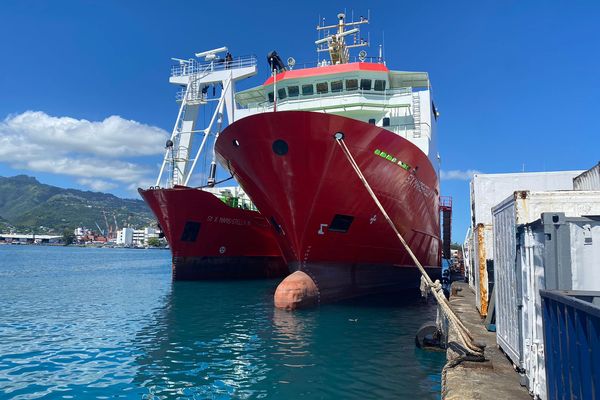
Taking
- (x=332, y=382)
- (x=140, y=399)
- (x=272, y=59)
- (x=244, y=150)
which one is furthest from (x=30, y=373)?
(x=272, y=59)

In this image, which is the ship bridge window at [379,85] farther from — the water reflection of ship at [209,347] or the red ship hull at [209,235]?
the water reflection of ship at [209,347]

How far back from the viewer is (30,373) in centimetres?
722

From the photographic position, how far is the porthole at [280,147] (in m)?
12.0

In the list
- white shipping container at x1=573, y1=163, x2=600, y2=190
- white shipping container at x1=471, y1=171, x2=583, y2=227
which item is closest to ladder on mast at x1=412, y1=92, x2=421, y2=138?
white shipping container at x1=471, y1=171, x2=583, y2=227

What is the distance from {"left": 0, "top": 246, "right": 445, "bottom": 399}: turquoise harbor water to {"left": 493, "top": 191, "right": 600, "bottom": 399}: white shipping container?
87.5 inches


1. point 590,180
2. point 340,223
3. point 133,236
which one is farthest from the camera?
point 133,236

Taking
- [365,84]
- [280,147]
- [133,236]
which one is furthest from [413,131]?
[133,236]

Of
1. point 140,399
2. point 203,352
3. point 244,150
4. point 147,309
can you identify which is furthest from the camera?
point 147,309

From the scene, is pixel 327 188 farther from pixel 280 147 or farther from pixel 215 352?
pixel 215 352

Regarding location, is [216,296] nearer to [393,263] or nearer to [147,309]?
[147,309]

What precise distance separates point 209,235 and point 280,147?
11.3 meters

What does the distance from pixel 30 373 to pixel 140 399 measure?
2.54 meters

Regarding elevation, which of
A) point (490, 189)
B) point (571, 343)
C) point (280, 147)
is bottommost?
point (571, 343)

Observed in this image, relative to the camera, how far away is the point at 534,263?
4051mm
